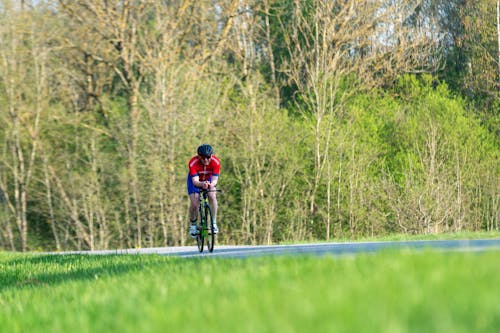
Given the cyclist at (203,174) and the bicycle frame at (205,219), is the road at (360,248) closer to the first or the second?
the bicycle frame at (205,219)

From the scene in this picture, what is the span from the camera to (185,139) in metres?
28.7

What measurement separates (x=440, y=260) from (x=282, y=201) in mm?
22537

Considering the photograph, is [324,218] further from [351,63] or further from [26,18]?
[26,18]

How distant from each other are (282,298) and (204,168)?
28.7 ft

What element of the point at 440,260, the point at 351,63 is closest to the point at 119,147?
the point at 351,63

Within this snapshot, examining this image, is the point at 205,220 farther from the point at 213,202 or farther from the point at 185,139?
the point at 185,139

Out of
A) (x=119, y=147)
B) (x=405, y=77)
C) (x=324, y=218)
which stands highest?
(x=405, y=77)

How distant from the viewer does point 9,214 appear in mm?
31766

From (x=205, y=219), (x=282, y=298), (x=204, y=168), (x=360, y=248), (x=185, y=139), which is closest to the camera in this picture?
(x=282, y=298)

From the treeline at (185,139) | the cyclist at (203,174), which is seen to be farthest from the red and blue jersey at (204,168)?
the treeline at (185,139)

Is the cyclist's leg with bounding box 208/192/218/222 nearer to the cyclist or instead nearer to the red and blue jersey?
the cyclist

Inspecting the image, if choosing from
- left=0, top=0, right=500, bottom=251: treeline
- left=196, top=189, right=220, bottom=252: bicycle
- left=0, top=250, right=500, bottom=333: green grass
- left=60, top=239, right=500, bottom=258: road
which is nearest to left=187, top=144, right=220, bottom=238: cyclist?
left=196, top=189, right=220, bottom=252: bicycle

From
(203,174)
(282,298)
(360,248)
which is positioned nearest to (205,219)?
(203,174)

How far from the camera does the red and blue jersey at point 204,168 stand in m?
14.6
